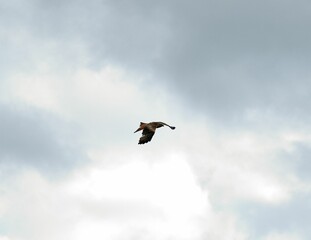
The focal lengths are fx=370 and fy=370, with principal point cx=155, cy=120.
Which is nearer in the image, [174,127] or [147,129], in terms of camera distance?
[174,127]

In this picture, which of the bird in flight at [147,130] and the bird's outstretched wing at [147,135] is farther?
the bird's outstretched wing at [147,135]

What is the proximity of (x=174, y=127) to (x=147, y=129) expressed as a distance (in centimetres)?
671

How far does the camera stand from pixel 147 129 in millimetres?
52500

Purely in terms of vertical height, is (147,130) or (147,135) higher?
(147,130)

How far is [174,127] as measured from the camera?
46.8m

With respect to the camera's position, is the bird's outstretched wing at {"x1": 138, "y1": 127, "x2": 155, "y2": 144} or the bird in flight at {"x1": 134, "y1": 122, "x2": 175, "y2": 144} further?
the bird's outstretched wing at {"x1": 138, "y1": 127, "x2": 155, "y2": 144}
